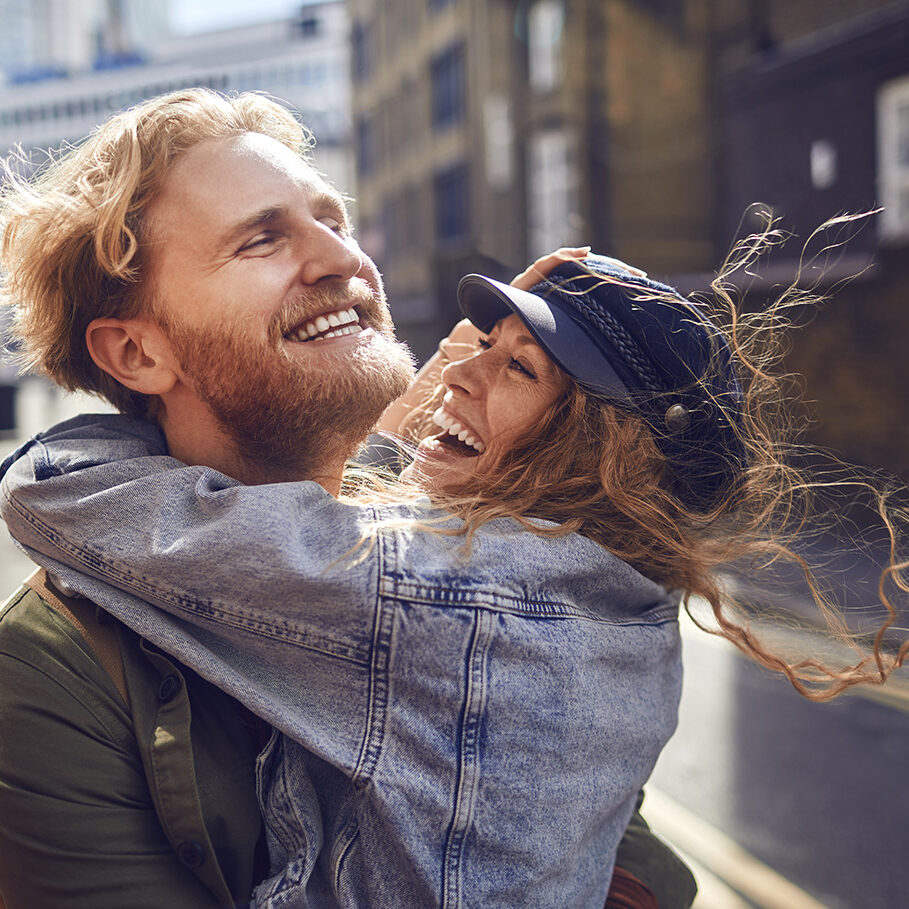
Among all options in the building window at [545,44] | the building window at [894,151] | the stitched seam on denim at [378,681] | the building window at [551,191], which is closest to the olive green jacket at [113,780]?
the stitched seam on denim at [378,681]

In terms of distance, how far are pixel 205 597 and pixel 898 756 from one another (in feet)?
14.4

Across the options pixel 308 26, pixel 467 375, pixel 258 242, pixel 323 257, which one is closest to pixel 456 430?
pixel 467 375

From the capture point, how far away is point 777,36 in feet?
42.5

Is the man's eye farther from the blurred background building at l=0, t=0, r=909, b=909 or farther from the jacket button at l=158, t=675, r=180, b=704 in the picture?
the jacket button at l=158, t=675, r=180, b=704

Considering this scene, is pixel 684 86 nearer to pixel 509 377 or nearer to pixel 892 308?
pixel 892 308

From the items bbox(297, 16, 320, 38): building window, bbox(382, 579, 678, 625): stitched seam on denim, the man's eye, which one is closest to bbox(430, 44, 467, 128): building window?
the man's eye

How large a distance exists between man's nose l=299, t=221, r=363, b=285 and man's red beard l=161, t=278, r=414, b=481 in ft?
0.12

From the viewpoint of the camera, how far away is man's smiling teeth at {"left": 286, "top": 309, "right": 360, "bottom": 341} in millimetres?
1993

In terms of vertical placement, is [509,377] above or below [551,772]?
above

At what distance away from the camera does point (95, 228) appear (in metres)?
1.99

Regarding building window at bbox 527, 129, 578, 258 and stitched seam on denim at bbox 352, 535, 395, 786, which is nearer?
stitched seam on denim at bbox 352, 535, 395, 786

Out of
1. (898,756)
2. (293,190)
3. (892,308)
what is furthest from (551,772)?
(892,308)

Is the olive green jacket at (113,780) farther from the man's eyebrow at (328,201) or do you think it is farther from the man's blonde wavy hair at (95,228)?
the man's eyebrow at (328,201)

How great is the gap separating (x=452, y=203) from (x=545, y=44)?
8.23 metres
